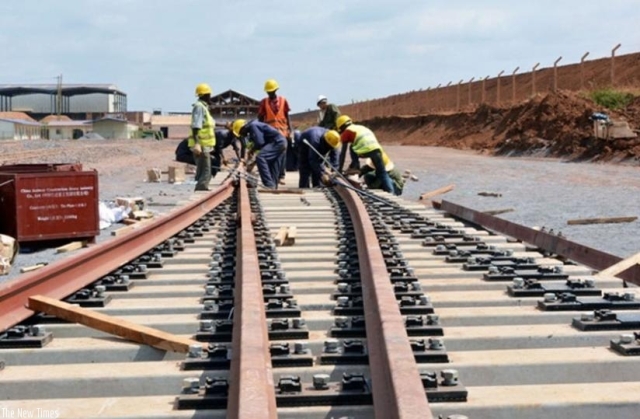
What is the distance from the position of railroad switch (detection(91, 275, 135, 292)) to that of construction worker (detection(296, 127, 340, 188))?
27.4 feet

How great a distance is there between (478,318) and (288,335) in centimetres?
99

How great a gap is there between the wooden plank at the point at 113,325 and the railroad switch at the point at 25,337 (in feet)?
0.55

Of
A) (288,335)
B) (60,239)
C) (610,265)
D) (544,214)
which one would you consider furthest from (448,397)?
(544,214)

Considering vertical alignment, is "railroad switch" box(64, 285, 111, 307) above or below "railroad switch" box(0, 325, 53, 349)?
above

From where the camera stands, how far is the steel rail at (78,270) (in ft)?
12.9

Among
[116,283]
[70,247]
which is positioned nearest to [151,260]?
[116,283]

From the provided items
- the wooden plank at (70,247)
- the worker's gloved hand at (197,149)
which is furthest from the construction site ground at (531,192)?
the worker's gloved hand at (197,149)

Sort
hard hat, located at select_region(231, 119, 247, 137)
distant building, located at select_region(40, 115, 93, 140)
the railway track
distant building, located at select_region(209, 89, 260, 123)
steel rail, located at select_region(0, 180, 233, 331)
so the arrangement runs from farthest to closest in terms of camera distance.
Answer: distant building, located at select_region(40, 115, 93, 140) < distant building, located at select_region(209, 89, 260, 123) < hard hat, located at select_region(231, 119, 247, 137) < steel rail, located at select_region(0, 180, 233, 331) < the railway track

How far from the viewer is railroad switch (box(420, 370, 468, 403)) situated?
9.43 feet

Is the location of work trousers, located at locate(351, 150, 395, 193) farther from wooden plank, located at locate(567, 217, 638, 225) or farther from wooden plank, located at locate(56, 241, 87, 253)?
wooden plank, located at locate(56, 241, 87, 253)

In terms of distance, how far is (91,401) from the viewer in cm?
304

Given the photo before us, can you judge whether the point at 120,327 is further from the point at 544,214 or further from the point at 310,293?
the point at 544,214

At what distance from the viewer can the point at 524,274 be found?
4996 mm

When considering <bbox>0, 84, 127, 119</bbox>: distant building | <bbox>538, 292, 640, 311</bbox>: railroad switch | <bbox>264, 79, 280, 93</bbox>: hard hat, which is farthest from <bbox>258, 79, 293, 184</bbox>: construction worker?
<bbox>0, 84, 127, 119</bbox>: distant building
